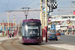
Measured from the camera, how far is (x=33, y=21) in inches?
961

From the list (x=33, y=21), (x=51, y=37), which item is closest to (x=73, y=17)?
(x=51, y=37)

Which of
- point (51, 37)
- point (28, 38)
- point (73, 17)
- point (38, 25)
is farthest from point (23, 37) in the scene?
point (73, 17)

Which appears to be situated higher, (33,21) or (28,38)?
(33,21)

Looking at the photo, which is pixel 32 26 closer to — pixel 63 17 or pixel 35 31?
pixel 35 31

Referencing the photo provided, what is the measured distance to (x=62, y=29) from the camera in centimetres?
12900

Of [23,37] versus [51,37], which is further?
[51,37]

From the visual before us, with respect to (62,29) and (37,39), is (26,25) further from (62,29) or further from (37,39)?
(62,29)

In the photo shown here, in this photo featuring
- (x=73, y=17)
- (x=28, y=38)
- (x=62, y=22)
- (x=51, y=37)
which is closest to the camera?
(x=28, y=38)

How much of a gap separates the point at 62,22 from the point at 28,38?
106518mm

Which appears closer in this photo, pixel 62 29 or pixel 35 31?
pixel 35 31

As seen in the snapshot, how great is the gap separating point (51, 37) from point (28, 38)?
561 inches

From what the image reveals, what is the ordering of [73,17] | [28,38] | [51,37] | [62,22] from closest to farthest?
[28,38]
[51,37]
[62,22]
[73,17]

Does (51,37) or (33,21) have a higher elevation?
(33,21)

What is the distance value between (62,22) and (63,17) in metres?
19.8
